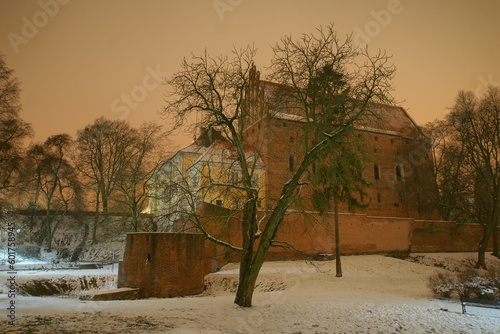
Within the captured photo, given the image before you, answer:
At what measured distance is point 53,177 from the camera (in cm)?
3338

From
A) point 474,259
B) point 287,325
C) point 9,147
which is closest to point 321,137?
point 287,325

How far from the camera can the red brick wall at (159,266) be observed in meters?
17.4

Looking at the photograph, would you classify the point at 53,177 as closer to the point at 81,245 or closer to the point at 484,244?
the point at 81,245

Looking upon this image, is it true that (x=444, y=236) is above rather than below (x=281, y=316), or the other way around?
above

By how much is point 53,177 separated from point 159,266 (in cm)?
2069

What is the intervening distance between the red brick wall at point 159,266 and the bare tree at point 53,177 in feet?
58.2

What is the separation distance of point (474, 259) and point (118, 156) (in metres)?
30.8

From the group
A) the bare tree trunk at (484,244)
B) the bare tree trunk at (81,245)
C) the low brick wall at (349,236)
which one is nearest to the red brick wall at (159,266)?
the low brick wall at (349,236)

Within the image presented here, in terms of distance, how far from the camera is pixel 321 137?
12281 mm

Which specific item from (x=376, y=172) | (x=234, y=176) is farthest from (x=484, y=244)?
(x=234, y=176)

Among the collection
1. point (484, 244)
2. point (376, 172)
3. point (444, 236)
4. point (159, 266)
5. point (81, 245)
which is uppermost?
point (376, 172)

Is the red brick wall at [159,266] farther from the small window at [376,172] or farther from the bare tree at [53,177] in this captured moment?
the small window at [376,172]

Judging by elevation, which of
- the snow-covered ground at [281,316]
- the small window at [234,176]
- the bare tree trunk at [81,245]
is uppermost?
the small window at [234,176]

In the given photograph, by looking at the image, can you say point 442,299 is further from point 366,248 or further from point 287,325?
point 366,248
